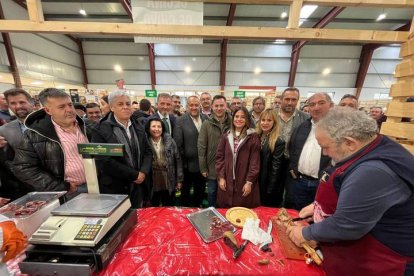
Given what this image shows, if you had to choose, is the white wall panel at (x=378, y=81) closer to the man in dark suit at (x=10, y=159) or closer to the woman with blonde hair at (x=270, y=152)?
the woman with blonde hair at (x=270, y=152)

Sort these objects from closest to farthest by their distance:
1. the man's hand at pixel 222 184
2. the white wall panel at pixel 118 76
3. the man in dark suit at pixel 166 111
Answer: the man's hand at pixel 222 184 < the man in dark suit at pixel 166 111 < the white wall panel at pixel 118 76

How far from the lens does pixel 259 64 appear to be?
36.9 ft

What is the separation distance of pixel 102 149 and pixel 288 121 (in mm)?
2317

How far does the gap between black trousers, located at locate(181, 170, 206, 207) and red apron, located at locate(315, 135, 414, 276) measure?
1.99m

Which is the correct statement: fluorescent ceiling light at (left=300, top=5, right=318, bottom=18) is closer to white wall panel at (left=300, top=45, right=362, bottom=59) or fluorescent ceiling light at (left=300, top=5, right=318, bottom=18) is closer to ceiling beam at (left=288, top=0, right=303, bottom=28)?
white wall panel at (left=300, top=45, right=362, bottom=59)

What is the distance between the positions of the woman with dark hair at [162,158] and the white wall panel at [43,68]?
957 centimetres

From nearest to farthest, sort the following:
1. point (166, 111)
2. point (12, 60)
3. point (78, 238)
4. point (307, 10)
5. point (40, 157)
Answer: point (78, 238), point (40, 157), point (166, 111), point (12, 60), point (307, 10)

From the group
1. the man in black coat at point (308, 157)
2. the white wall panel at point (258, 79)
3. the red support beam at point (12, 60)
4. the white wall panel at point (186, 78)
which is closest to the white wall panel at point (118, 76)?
the white wall panel at point (186, 78)

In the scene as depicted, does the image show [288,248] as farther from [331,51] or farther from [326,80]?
[331,51]

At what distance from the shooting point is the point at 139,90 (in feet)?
38.0

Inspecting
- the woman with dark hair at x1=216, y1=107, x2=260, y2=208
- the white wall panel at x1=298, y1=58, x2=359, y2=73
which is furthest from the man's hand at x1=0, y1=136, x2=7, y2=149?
the white wall panel at x1=298, y1=58, x2=359, y2=73

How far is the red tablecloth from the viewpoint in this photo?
91cm

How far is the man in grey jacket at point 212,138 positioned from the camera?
A: 7.80ft

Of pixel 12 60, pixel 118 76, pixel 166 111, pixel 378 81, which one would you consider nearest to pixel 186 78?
pixel 118 76
